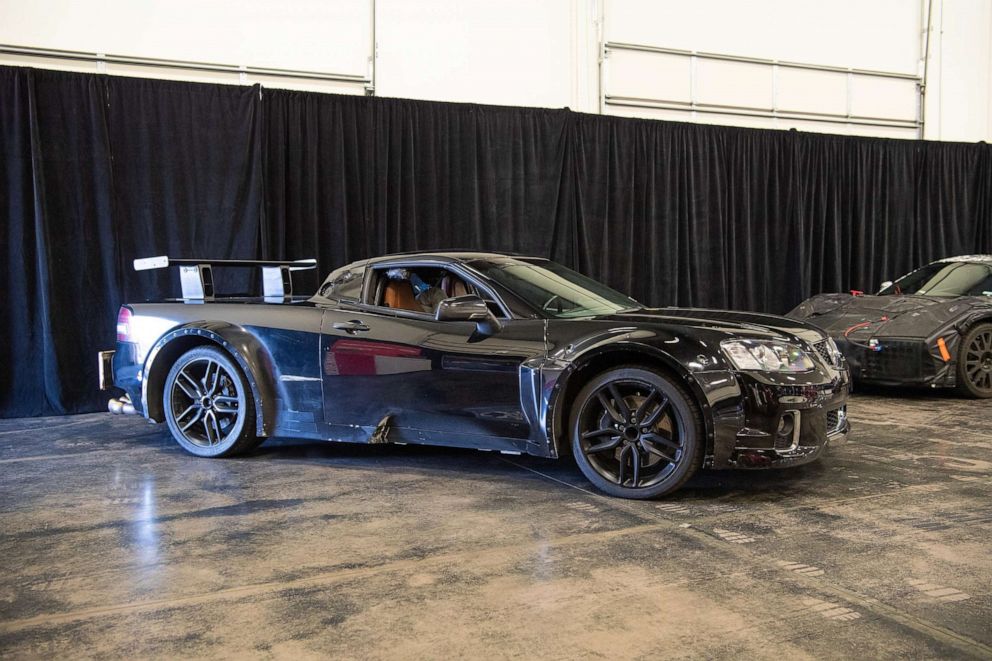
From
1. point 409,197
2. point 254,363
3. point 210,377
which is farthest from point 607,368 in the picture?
point 409,197

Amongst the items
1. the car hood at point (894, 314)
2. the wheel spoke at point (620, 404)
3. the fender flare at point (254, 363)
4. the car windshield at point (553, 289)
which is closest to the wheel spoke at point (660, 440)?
the wheel spoke at point (620, 404)

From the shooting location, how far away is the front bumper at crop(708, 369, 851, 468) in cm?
411

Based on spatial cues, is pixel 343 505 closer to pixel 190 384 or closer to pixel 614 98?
pixel 190 384

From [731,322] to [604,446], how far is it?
0.91 meters

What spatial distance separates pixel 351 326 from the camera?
5.07 m

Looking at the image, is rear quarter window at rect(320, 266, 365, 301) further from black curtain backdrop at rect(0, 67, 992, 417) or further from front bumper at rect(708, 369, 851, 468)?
black curtain backdrop at rect(0, 67, 992, 417)

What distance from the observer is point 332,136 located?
27.6 ft

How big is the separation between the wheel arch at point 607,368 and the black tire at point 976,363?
171 inches

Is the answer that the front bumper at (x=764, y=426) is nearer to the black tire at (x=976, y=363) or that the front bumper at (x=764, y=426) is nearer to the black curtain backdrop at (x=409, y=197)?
the black tire at (x=976, y=363)

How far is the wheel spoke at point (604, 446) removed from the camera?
434 centimetres

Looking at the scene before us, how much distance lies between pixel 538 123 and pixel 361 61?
1891 mm

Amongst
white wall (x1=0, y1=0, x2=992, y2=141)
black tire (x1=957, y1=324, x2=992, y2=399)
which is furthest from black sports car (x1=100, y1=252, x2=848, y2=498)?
black tire (x1=957, y1=324, x2=992, y2=399)

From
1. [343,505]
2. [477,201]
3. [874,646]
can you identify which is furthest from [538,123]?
[874,646]

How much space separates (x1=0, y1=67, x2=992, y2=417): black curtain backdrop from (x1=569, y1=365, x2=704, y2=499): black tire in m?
4.58
